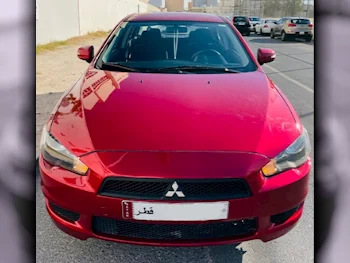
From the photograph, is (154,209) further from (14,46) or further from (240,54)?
(240,54)

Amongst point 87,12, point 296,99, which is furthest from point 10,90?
point 87,12

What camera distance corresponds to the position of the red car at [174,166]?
1.75 m

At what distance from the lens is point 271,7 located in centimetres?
5250

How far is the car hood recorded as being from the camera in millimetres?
1883

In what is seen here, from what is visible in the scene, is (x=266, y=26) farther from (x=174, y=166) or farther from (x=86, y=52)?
(x=174, y=166)

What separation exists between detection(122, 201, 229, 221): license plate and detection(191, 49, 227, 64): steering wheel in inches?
60.3

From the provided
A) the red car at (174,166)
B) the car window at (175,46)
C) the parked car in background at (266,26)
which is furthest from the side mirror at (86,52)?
the parked car in background at (266,26)

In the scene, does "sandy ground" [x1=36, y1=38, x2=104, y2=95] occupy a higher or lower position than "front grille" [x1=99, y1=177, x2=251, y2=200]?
higher

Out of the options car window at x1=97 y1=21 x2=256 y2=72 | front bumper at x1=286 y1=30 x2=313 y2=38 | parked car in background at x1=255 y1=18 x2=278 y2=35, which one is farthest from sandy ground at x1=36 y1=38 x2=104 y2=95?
parked car in background at x1=255 y1=18 x2=278 y2=35

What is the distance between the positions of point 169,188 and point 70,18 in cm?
1878

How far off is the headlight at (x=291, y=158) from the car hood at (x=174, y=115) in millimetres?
36

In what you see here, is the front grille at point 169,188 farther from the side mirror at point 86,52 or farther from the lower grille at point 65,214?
the side mirror at point 86,52

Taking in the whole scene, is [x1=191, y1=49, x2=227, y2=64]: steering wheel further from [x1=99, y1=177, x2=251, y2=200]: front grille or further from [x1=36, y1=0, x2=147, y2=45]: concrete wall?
[x1=36, y1=0, x2=147, y2=45]: concrete wall

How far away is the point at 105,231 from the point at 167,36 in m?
1.96
